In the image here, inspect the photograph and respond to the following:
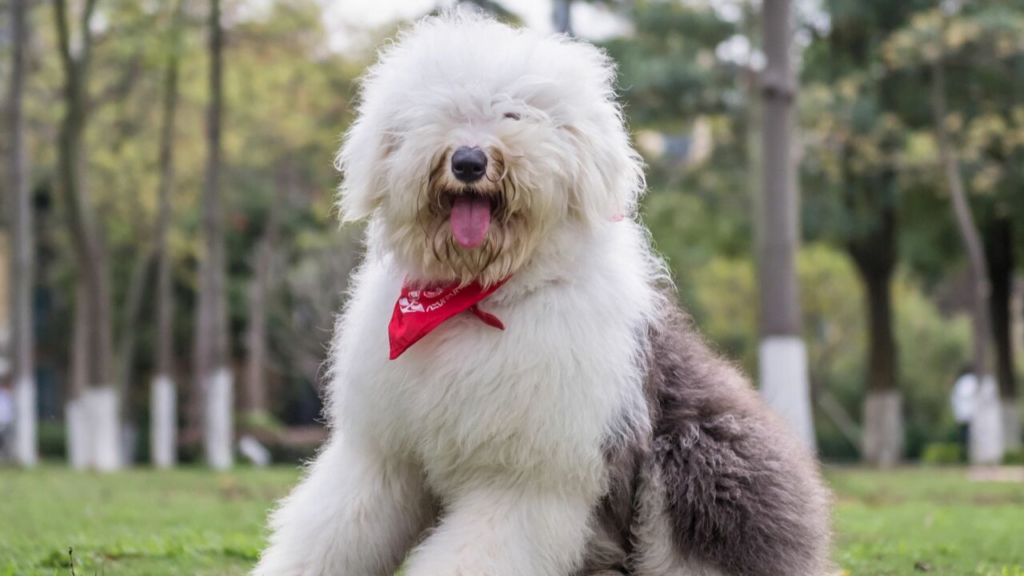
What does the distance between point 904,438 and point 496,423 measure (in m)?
27.9

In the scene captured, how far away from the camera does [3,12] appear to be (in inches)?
796

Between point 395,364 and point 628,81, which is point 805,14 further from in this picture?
point 395,364

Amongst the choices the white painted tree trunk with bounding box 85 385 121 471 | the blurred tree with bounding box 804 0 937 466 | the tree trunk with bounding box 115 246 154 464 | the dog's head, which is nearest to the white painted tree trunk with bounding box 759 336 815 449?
the blurred tree with bounding box 804 0 937 466

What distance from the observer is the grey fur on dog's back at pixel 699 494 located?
398cm

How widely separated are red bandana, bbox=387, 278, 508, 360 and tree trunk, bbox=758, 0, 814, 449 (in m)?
8.58

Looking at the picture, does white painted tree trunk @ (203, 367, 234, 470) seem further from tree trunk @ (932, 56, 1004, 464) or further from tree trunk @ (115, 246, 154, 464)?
tree trunk @ (932, 56, 1004, 464)

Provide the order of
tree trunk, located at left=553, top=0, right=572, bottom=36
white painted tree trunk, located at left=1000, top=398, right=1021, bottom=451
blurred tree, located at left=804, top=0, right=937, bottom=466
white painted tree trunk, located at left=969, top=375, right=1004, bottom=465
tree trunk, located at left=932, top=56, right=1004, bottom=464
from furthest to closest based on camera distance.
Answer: white painted tree trunk, located at left=1000, top=398, right=1021, bottom=451 → blurred tree, located at left=804, top=0, right=937, bottom=466 → white painted tree trunk, located at left=969, top=375, right=1004, bottom=465 → tree trunk, located at left=932, top=56, right=1004, bottom=464 → tree trunk, located at left=553, top=0, right=572, bottom=36

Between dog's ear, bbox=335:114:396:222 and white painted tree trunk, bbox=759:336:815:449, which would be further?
white painted tree trunk, bbox=759:336:815:449

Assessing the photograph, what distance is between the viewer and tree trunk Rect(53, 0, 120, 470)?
651 inches

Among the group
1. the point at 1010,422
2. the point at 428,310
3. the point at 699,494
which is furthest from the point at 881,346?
the point at 428,310

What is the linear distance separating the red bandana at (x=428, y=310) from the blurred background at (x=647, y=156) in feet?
28.3

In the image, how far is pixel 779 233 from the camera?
475 inches

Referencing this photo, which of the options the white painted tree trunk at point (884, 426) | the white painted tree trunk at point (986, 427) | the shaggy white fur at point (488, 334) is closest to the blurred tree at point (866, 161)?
the white painted tree trunk at point (884, 426)

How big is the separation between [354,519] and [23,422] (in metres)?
15.7
